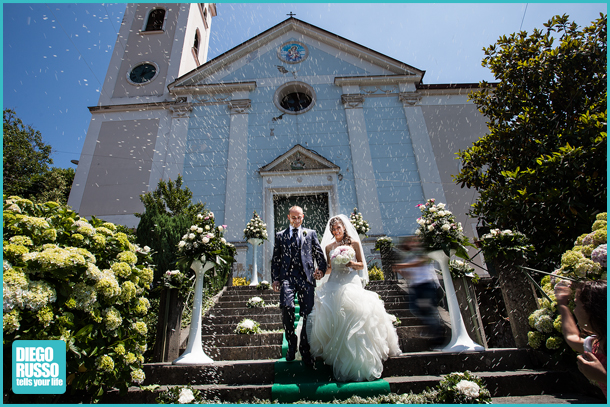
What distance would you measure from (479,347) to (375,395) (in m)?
1.84

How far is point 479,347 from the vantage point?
13.2 ft

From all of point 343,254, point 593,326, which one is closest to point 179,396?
point 343,254

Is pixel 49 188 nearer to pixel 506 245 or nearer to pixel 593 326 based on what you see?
pixel 506 245

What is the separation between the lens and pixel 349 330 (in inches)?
133

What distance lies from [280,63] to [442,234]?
1327 cm

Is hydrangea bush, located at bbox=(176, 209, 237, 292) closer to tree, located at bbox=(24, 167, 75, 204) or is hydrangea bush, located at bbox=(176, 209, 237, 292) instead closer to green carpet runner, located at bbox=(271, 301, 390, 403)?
green carpet runner, located at bbox=(271, 301, 390, 403)

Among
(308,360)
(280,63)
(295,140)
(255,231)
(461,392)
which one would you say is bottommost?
(461,392)

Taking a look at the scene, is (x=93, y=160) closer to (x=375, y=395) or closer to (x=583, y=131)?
(x=375, y=395)

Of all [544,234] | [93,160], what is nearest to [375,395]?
[544,234]

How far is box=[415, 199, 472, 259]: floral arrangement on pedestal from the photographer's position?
182 inches

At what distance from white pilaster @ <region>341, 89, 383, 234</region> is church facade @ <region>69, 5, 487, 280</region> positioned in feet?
0.15

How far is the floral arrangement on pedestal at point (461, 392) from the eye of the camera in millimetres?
2820

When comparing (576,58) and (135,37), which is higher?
(135,37)

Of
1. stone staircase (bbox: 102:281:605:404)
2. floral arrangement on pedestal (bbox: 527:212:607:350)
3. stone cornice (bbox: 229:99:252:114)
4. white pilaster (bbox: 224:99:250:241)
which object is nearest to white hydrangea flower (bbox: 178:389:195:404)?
stone staircase (bbox: 102:281:605:404)
